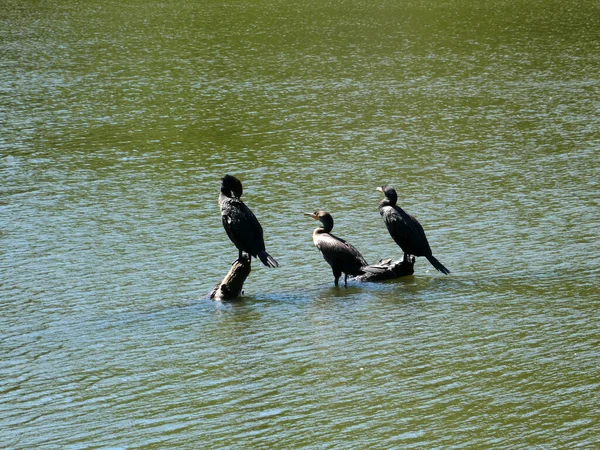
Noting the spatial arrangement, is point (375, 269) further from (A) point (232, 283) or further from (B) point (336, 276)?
(A) point (232, 283)

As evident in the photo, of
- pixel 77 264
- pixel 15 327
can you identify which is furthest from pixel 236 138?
pixel 15 327

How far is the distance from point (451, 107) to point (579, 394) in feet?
38.0

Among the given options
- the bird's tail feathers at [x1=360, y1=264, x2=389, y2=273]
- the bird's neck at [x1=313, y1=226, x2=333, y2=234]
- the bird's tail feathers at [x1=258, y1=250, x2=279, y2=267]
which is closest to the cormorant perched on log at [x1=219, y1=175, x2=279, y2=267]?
the bird's tail feathers at [x1=258, y1=250, x2=279, y2=267]

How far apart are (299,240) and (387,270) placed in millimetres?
1568

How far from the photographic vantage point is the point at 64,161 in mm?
15758

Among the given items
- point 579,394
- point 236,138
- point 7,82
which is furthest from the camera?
point 7,82

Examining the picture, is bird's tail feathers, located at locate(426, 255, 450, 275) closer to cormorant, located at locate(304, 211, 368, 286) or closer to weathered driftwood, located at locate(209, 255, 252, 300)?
cormorant, located at locate(304, 211, 368, 286)

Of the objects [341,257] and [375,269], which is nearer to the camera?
[341,257]

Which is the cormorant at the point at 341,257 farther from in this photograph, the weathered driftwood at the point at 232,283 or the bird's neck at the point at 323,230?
the weathered driftwood at the point at 232,283

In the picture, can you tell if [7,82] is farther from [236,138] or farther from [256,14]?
[256,14]

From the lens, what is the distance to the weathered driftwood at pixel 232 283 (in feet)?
32.9

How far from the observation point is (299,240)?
11.9 metres

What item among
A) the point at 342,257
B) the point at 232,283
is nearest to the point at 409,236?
the point at 342,257

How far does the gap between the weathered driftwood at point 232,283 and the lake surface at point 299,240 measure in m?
0.15
